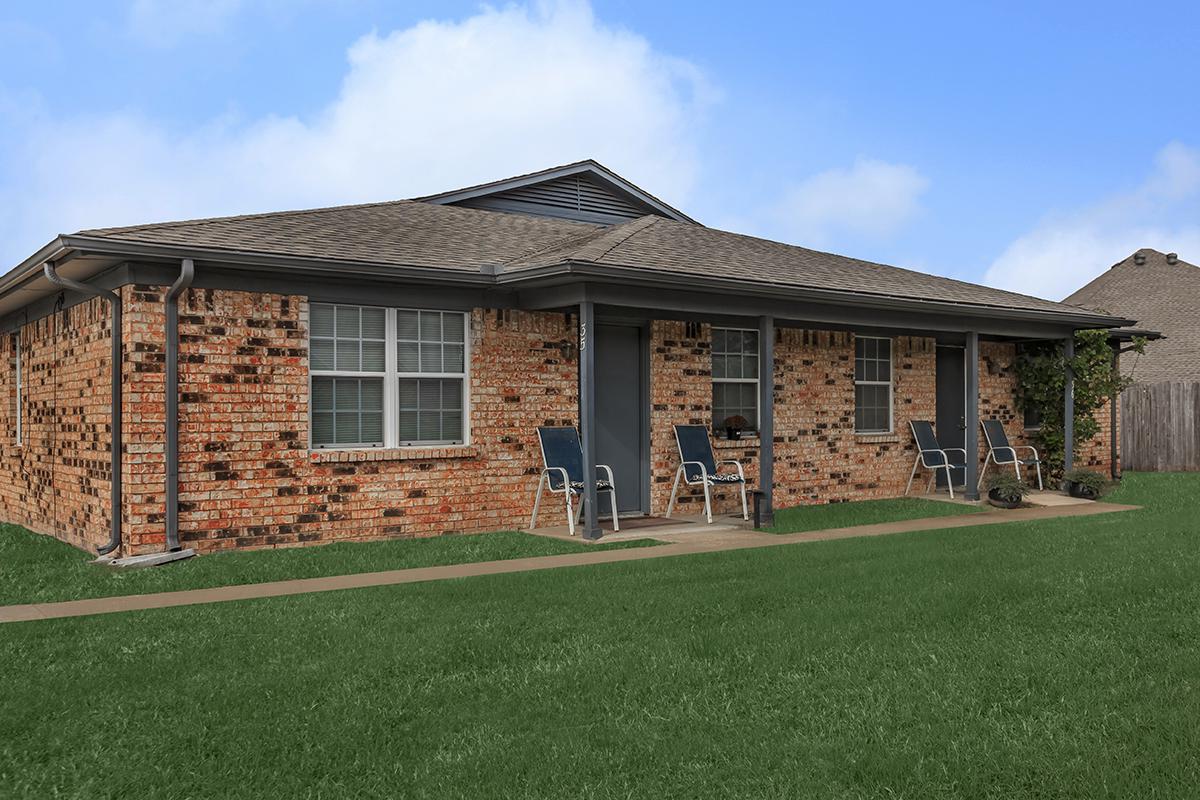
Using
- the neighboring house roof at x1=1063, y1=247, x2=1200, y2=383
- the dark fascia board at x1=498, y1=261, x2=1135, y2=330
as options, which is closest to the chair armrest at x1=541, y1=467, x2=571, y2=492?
the dark fascia board at x1=498, y1=261, x2=1135, y2=330

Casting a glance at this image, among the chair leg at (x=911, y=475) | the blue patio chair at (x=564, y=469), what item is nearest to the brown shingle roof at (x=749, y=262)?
the blue patio chair at (x=564, y=469)

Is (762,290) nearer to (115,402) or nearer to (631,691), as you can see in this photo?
(115,402)

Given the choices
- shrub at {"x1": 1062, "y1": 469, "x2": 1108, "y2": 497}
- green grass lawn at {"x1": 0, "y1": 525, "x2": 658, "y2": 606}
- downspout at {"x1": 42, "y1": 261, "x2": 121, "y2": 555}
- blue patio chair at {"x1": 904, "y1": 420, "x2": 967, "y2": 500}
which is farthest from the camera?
shrub at {"x1": 1062, "y1": 469, "x2": 1108, "y2": 497}

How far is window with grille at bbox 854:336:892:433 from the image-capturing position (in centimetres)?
1474

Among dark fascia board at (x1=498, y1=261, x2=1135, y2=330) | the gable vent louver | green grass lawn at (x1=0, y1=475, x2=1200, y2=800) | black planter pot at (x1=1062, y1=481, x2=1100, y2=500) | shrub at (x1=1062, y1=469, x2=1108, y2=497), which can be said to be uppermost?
the gable vent louver

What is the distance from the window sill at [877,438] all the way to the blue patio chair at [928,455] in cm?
29

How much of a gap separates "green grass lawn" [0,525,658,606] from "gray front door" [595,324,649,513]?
179cm

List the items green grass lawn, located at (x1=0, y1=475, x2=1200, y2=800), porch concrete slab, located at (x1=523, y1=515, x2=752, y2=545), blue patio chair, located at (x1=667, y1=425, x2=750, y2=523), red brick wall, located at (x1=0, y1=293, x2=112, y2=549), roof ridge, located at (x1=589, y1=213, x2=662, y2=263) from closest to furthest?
1. green grass lawn, located at (x1=0, y1=475, x2=1200, y2=800)
2. red brick wall, located at (x1=0, y1=293, x2=112, y2=549)
3. porch concrete slab, located at (x1=523, y1=515, x2=752, y2=545)
4. roof ridge, located at (x1=589, y1=213, x2=662, y2=263)
5. blue patio chair, located at (x1=667, y1=425, x2=750, y2=523)

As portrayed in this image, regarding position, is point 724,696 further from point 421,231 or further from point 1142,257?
point 1142,257

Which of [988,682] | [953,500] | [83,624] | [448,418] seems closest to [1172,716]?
[988,682]

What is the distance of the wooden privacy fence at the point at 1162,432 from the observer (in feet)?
74.6

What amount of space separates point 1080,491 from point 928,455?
2.25 meters

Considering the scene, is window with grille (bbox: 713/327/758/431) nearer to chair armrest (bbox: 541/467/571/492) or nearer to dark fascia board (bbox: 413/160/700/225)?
chair armrest (bbox: 541/467/571/492)

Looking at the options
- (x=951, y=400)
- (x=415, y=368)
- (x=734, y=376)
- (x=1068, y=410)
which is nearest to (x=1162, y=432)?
(x=1068, y=410)
